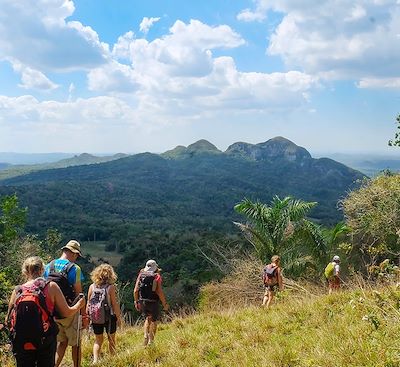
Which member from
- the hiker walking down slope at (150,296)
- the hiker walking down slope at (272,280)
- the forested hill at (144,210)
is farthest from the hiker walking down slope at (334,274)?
the forested hill at (144,210)

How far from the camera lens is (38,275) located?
3914 mm

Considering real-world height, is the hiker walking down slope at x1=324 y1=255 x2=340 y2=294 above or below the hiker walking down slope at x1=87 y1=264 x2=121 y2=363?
below

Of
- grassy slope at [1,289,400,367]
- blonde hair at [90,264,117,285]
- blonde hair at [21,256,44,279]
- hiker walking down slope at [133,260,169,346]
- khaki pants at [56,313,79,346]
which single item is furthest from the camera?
hiker walking down slope at [133,260,169,346]

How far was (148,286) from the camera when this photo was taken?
648cm

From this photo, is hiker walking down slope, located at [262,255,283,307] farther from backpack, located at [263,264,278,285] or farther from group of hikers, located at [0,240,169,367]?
group of hikers, located at [0,240,169,367]

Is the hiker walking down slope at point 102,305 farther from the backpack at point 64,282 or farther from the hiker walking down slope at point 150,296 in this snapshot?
the backpack at point 64,282

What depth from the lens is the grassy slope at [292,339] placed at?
359 centimetres

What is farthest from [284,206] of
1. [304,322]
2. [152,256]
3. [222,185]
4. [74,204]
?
[222,185]

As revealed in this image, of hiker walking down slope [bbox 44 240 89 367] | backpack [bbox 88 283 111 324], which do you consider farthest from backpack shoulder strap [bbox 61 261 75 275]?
backpack [bbox 88 283 111 324]

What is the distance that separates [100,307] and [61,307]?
162cm

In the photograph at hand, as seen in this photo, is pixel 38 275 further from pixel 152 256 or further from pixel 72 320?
pixel 152 256

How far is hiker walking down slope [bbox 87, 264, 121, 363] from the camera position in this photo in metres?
5.56

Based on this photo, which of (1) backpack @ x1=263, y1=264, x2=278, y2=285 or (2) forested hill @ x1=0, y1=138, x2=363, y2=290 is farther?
(2) forested hill @ x1=0, y1=138, x2=363, y2=290

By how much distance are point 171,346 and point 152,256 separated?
43519 mm
